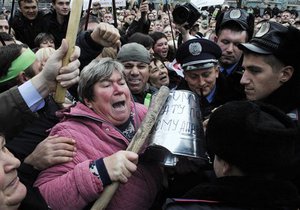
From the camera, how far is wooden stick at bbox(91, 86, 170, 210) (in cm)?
184

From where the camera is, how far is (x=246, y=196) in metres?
1.43

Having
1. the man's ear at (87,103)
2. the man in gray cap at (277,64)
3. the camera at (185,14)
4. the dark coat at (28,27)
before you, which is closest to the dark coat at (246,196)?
the man in gray cap at (277,64)

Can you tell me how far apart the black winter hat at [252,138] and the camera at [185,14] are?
8.89 ft

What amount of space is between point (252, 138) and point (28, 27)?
16.0 feet

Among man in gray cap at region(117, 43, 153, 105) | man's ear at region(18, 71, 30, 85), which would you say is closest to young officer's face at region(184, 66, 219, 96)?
man in gray cap at region(117, 43, 153, 105)

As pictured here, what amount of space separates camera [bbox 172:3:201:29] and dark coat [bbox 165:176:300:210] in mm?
2837

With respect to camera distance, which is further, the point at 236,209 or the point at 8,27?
the point at 8,27

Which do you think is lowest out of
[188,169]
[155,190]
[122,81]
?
[155,190]

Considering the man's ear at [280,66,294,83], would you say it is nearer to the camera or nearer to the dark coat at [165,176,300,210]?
the dark coat at [165,176,300,210]

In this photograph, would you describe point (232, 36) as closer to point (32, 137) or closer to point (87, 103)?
point (87, 103)

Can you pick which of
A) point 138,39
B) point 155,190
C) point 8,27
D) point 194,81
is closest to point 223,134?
point 155,190

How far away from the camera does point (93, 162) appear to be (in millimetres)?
1896

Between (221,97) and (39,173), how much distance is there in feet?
4.43

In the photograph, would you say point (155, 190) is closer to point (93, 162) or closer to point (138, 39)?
point (93, 162)
